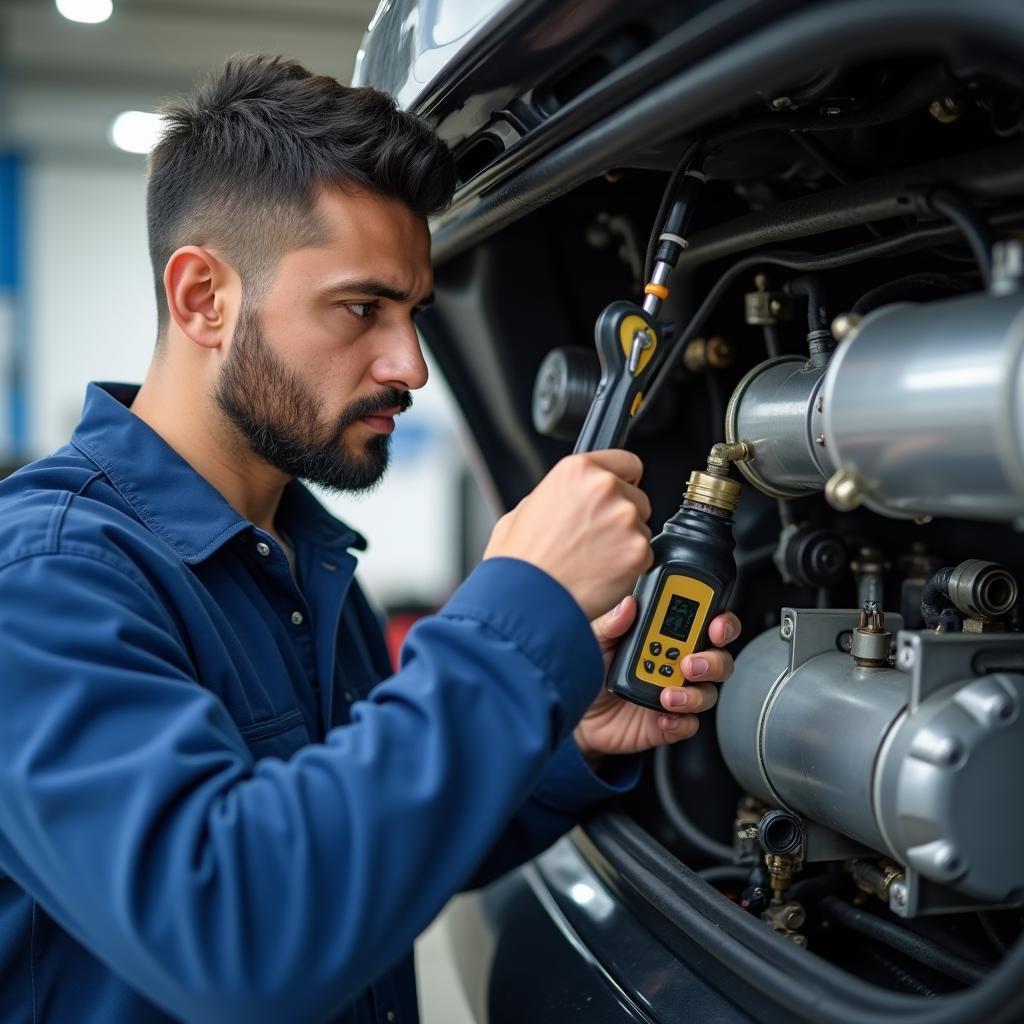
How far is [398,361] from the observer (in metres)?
0.87

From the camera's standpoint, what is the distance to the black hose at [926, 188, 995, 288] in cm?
52

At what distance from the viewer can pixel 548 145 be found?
68cm

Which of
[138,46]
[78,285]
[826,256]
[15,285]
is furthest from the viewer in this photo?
[78,285]

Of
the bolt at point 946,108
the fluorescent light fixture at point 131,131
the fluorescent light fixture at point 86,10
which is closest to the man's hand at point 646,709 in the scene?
the bolt at point 946,108

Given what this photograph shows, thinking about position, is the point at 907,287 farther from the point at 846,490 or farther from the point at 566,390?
the point at 566,390

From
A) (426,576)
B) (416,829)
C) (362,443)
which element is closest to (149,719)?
(416,829)

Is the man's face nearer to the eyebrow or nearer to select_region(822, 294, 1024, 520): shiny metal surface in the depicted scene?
the eyebrow

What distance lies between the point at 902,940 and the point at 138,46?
4.53 metres

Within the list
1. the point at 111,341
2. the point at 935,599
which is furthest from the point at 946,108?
the point at 111,341

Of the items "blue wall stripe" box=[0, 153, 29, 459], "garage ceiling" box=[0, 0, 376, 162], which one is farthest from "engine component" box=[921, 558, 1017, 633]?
"blue wall stripe" box=[0, 153, 29, 459]

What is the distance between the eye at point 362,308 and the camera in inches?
33.4

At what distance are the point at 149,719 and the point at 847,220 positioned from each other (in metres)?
0.51

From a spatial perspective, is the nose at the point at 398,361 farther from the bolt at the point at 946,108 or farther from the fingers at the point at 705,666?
the bolt at the point at 946,108

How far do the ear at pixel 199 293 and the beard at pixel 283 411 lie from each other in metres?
0.03
